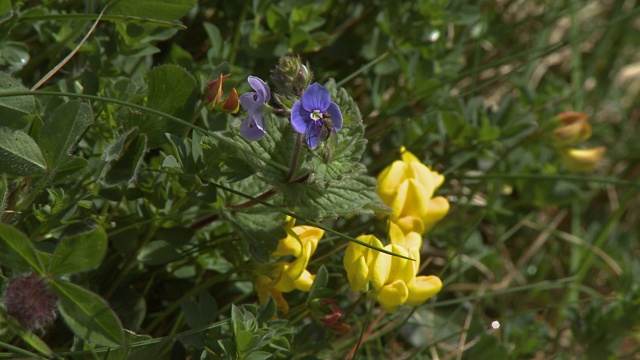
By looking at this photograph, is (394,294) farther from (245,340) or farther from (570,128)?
(570,128)

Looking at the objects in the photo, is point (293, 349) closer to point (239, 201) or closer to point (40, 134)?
point (239, 201)

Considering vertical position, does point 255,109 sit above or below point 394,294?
above

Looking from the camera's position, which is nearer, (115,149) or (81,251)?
(81,251)

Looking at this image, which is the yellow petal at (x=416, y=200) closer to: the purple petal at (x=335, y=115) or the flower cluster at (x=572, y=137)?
the purple petal at (x=335, y=115)

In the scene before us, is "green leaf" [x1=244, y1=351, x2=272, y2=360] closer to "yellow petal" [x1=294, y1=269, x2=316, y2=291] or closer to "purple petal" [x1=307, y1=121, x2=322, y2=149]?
"yellow petal" [x1=294, y1=269, x2=316, y2=291]

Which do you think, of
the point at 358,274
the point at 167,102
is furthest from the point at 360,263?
the point at 167,102
